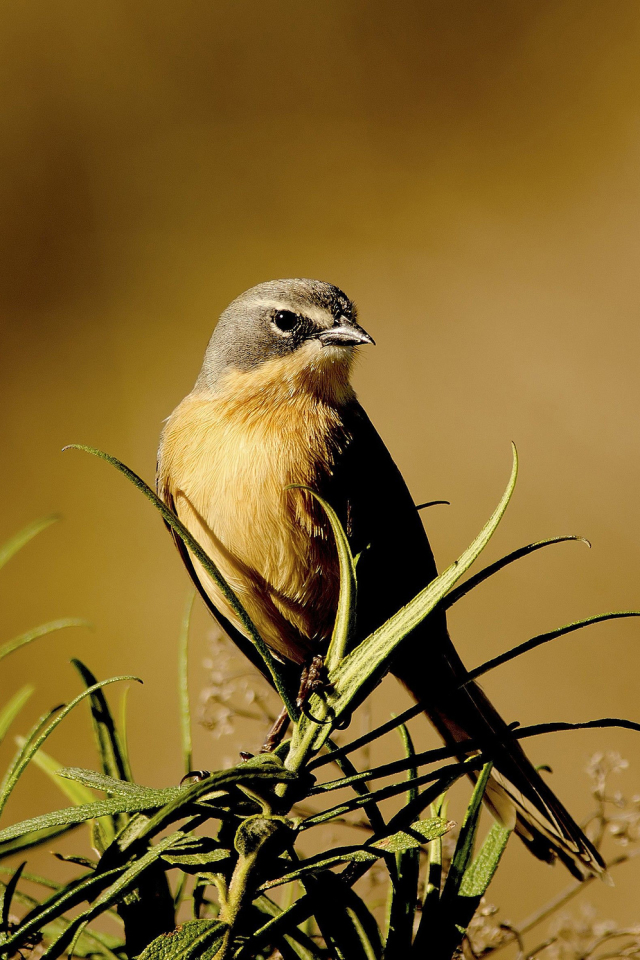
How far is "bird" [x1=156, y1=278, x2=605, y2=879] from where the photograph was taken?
4.85 ft

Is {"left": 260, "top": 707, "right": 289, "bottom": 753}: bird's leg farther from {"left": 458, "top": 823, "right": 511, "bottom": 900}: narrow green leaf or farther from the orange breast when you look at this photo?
{"left": 458, "top": 823, "right": 511, "bottom": 900}: narrow green leaf

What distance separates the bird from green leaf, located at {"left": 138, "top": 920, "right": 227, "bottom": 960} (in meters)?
0.73

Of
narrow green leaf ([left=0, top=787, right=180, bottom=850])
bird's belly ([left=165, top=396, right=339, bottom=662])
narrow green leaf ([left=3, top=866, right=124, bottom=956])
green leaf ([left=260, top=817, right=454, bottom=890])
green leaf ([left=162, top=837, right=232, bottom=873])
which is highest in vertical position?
bird's belly ([left=165, top=396, right=339, bottom=662])

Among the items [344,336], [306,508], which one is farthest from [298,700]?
[344,336]

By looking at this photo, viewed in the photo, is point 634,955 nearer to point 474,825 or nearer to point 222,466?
point 474,825

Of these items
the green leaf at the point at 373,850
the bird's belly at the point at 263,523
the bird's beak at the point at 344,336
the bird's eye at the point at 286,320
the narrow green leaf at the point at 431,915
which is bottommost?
the narrow green leaf at the point at 431,915

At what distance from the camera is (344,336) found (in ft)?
5.76

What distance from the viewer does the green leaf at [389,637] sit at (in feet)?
2.38

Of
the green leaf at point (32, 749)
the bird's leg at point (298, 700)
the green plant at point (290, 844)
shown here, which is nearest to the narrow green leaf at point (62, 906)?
the green plant at point (290, 844)

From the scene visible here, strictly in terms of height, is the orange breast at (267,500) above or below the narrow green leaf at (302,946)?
above

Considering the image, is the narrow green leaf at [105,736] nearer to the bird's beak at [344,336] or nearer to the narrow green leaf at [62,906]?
the narrow green leaf at [62,906]

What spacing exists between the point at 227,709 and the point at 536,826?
2.01ft

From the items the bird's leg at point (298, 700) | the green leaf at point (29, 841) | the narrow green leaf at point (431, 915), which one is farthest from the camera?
the bird's leg at point (298, 700)

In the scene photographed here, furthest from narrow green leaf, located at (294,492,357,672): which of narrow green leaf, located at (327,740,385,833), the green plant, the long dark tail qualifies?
the long dark tail
